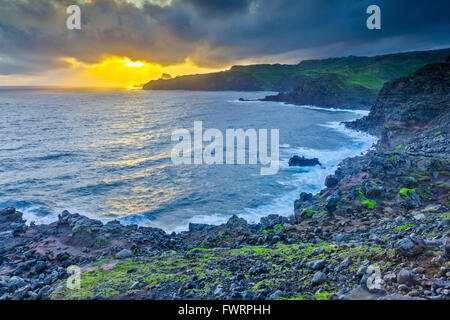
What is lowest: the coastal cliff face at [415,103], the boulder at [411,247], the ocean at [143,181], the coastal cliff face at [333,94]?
the ocean at [143,181]

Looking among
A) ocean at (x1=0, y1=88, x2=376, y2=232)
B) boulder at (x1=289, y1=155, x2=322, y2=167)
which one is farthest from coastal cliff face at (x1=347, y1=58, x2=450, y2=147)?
boulder at (x1=289, y1=155, x2=322, y2=167)

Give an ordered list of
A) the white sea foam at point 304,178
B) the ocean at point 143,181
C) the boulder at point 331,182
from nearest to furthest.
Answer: the white sea foam at point 304,178, the ocean at point 143,181, the boulder at point 331,182

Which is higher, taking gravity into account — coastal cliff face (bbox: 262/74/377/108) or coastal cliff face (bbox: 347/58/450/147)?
coastal cliff face (bbox: 262/74/377/108)

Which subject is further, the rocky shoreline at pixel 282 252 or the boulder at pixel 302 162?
the boulder at pixel 302 162


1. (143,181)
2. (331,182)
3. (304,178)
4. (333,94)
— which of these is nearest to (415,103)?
(304,178)

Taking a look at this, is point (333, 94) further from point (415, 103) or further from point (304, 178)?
point (304, 178)

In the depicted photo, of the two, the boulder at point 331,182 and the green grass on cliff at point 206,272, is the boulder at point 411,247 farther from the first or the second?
the boulder at point 331,182

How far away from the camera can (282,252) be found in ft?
34.3

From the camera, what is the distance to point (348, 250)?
8789 mm

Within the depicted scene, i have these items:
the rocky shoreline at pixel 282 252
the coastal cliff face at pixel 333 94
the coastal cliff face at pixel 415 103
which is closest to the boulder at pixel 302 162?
the coastal cliff face at pixel 415 103

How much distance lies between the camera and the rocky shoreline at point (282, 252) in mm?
6848

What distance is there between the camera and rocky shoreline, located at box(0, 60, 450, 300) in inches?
270

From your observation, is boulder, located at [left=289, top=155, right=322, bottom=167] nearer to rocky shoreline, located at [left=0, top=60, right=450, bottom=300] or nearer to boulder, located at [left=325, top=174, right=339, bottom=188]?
boulder, located at [left=325, top=174, right=339, bottom=188]

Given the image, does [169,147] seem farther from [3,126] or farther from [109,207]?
[3,126]
